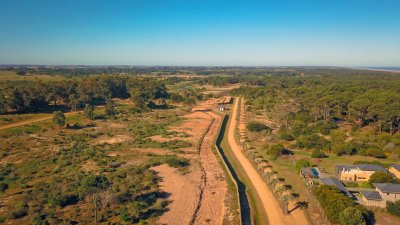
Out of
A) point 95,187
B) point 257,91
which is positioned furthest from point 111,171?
point 257,91

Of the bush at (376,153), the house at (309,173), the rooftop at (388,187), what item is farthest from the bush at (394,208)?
the bush at (376,153)

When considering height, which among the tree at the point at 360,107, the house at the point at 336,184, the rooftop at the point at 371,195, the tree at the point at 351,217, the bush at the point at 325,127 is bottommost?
the bush at the point at 325,127

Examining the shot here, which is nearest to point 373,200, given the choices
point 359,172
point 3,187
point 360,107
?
point 359,172

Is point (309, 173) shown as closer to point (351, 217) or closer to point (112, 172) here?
point (351, 217)

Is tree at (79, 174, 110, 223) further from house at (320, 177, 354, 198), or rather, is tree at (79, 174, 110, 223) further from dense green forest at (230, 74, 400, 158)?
dense green forest at (230, 74, 400, 158)

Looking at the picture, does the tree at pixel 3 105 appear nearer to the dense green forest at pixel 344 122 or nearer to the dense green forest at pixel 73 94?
the dense green forest at pixel 73 94

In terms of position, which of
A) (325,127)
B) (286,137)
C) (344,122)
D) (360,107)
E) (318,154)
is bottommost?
(344,122)

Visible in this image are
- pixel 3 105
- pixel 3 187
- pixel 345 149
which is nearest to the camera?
pixel 3 187
